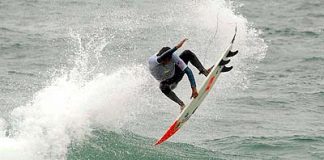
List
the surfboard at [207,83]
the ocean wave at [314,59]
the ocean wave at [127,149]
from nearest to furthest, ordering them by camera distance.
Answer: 1. the surfboard at [207,83]
2. the ocean wave at [127,149]
3. the ocean wave at [314,59]

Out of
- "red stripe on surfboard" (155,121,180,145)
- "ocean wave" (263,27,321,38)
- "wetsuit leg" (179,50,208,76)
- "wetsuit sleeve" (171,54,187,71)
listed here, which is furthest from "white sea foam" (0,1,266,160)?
"ocean wave" (263,27,321,38)

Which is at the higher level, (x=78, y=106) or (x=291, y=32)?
(x=78, y=106)

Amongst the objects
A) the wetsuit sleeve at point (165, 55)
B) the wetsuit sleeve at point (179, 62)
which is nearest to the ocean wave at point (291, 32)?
the wetsuit sleeve at point (179, 62)

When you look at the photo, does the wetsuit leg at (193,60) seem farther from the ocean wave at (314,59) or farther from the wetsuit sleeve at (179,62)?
the ocean wave at (314,59)

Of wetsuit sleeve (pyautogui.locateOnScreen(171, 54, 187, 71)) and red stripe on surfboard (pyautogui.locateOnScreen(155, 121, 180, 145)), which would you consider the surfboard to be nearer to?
red stripe on surfboard (pyautogui.locateOnScreen(155, 121, 180, 145))

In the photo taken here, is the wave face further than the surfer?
Yes

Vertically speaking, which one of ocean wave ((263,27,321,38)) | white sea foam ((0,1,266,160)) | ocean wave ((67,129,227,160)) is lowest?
ocean wave ((263,27,321,38))

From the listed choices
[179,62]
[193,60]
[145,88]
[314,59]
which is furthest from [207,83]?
[314,59]

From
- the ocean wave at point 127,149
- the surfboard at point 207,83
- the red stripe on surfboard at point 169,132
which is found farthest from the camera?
the ocean wave at point 127,149

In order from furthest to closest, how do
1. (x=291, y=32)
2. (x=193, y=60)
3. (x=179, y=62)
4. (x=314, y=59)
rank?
(x=291, y=32) → (x=314, y=59) → (x=193, y=60) → (x=179, y=62)

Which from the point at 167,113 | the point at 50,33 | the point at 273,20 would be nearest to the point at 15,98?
the point at 167,113

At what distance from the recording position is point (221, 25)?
707 inches

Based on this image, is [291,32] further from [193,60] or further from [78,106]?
[193,60]

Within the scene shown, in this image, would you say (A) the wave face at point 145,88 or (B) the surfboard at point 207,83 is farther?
(A) the wave face at point 145,88
